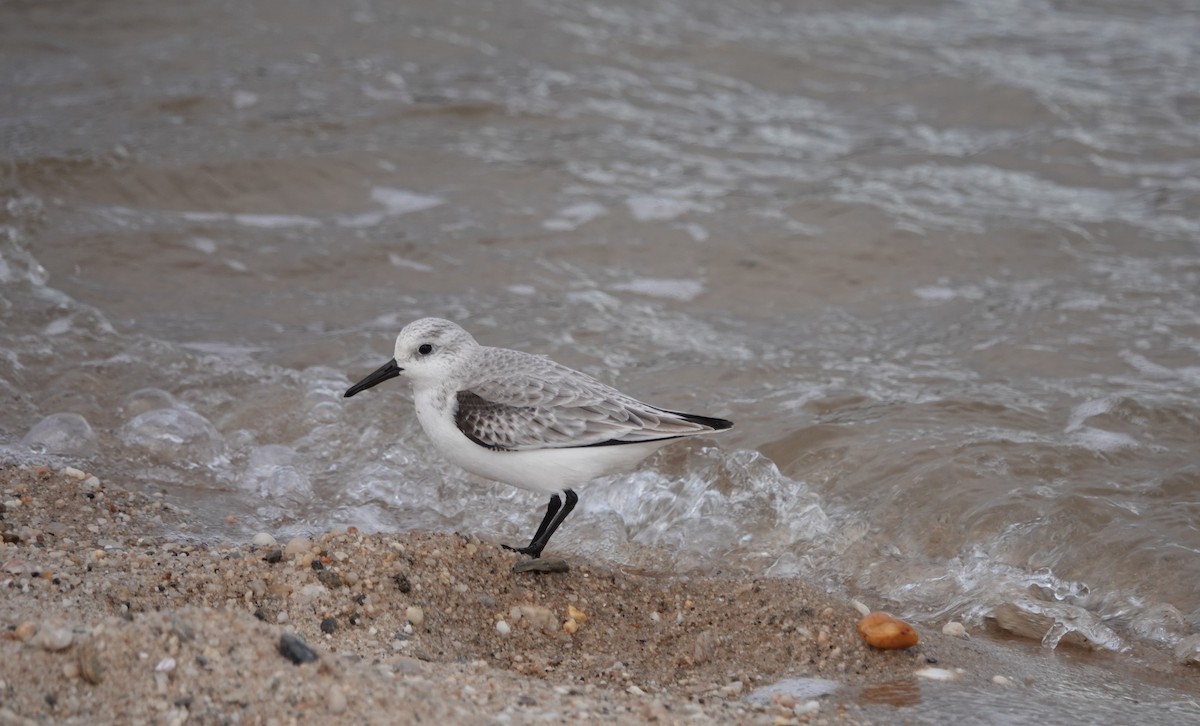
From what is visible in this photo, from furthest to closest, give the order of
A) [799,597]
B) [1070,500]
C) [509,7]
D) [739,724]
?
1. [509,7]
2. [1070,500]
3. [799,597]
4. [739,724]

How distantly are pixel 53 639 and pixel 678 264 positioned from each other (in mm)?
6440

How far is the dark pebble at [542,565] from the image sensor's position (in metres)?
5.36

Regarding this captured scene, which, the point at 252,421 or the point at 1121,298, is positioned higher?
the point at 1121,298

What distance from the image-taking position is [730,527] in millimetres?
6227

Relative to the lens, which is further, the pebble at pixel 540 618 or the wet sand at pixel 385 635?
Result: the pebble at pixel 540 618

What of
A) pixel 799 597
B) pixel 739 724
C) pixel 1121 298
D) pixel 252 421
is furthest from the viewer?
pixel 1121 298

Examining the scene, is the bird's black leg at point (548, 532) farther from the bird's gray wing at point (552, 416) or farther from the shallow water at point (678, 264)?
the shallow water at point (678, 264)

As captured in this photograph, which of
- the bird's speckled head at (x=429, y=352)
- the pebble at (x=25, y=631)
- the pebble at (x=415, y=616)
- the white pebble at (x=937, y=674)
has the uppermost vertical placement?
the bird's speckled head at (x=429, y=352)

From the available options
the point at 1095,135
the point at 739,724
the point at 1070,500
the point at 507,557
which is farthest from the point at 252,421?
the point at 1095,135

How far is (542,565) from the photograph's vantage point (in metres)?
5.39

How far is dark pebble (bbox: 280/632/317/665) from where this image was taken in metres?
3.92

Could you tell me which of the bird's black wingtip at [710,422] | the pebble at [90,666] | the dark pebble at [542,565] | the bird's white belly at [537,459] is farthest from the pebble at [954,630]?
the pebble at [90,666]

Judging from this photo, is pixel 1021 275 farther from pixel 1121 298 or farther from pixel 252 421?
pixel 252 421

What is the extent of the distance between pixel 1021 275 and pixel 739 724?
6131mm
